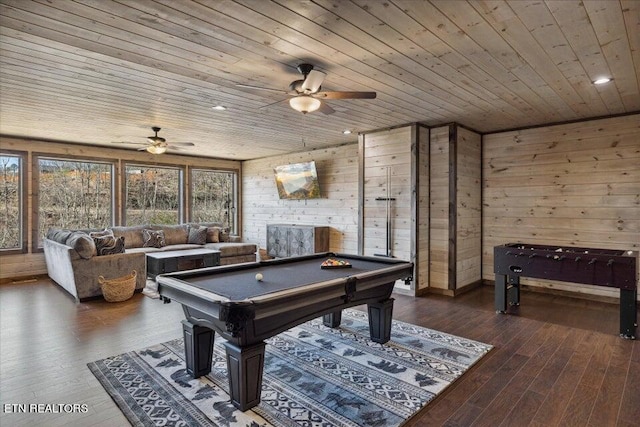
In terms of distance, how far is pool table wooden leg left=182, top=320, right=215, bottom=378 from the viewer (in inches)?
110

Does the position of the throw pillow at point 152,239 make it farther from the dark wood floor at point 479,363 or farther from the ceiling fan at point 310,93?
the ceiling fan at point 310,93

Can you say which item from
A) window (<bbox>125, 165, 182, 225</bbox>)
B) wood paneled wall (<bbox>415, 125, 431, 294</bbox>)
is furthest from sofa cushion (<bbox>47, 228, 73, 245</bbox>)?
wood paneled wall (<bbox>415, 125, 431, 294</bbox>)

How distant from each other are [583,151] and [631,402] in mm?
3799

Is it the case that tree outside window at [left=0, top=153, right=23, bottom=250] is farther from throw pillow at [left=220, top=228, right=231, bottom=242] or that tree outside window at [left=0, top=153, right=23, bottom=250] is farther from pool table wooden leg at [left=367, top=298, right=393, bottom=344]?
pool table wooden leg at [left=367, top=298, right=393, bottom=344]

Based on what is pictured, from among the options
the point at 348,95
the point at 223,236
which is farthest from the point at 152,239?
the point at 348,95

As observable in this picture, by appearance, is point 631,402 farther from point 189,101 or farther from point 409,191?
point 189,101

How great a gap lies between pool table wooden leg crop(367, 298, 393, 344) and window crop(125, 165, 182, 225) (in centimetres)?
642

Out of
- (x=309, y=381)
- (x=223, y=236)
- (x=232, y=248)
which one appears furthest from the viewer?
(x=223, y=236)

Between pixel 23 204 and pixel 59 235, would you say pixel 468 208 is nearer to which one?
pixel 59 235

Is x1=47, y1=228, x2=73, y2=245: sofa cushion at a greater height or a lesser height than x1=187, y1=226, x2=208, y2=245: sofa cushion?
greater

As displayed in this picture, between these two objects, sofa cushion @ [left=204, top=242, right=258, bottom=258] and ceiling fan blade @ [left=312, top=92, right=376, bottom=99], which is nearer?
ceiling fan blade @ [left=312, top=92, right=376, bottom=99]

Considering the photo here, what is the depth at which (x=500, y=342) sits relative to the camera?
11.7ft

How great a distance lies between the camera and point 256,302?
84.9 inches

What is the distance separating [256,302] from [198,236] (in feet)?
19.9
